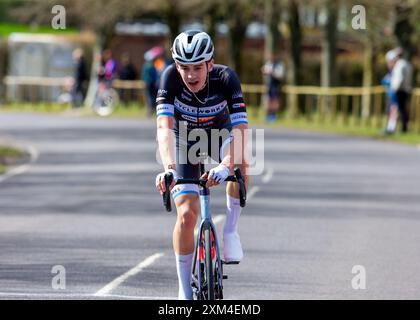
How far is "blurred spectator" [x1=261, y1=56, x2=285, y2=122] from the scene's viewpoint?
40562 millimetres

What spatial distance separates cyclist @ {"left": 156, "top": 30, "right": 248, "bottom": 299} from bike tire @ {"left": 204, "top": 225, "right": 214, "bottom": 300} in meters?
0.16

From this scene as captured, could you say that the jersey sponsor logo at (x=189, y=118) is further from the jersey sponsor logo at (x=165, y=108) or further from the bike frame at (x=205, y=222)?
the bike frame at (x=205, y=222)

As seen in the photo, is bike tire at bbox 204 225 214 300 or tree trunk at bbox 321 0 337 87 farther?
tree trunk at bbox 321 0 337 87

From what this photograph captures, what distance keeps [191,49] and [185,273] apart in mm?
1502

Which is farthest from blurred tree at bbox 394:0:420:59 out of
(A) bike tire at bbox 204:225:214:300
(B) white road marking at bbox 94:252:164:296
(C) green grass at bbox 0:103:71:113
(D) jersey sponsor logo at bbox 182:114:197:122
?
(A) bike tire at bbox 204:225:214:300

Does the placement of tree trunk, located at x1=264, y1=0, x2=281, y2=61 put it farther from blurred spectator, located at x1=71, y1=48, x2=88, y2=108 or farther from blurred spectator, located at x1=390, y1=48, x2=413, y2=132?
blurred spectator, located at x1=390, y1=48, x2=413, y2=132

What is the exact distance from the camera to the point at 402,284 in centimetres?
1159

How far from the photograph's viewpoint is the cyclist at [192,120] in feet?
30.7

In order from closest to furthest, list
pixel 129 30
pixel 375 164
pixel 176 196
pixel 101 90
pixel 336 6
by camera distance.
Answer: pixel 176 196, pixel 375 164, pixel 336 6, pixel 101 90, pixel 129 30

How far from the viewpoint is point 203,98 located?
9.73m

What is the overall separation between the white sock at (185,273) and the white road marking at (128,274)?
142 cm
